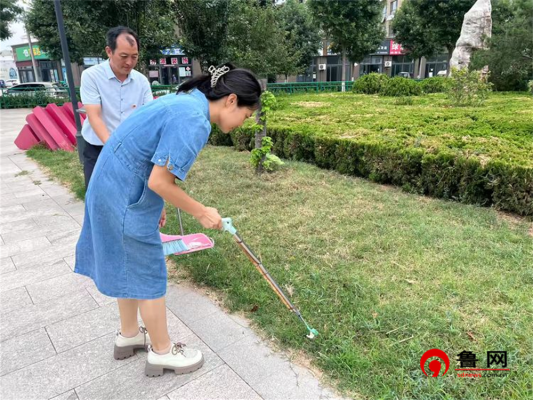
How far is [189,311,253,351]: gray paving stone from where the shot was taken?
228cm

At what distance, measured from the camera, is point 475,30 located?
15.9 meters

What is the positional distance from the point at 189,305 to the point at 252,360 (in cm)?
73

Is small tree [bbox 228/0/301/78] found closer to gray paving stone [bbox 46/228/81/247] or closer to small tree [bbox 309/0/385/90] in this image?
small tree [bbox 309/0/385/90]

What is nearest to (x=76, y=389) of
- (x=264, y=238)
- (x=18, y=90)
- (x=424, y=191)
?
(x=264, y=238)

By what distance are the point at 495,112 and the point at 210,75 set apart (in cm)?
739

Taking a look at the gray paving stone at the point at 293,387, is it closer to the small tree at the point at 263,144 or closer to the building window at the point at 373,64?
the small tree at the point at 263,144

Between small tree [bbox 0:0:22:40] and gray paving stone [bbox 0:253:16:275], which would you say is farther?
small tree [bbox 0:0:22:40]

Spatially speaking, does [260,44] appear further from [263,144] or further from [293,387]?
[293,387]

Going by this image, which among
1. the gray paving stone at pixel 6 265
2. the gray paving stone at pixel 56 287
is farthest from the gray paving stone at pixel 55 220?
the gray paving stone at pixel 56 287

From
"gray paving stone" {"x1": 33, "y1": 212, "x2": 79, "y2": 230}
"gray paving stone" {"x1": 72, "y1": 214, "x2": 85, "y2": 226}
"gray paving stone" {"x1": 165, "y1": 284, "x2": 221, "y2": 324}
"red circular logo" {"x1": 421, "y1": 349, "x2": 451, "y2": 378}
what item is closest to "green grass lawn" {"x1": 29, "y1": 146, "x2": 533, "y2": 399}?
"red circular logo" {"x1": 421, "y1": 349, "x2": 451, "y2": 378}

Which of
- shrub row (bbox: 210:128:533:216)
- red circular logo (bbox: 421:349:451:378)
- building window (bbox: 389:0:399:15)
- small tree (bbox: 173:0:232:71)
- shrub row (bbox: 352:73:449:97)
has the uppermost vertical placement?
building window (bbox: 389:0:399:15)

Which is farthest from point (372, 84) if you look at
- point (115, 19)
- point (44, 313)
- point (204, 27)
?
point (44, 313)

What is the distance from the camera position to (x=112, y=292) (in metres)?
1.79

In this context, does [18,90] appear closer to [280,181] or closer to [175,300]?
[280,181]
